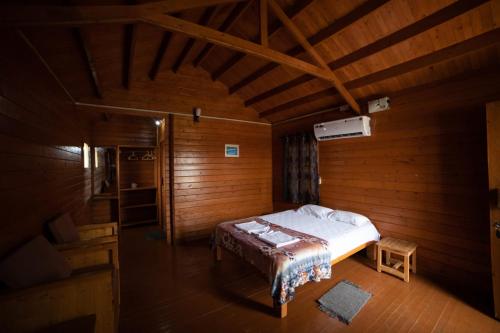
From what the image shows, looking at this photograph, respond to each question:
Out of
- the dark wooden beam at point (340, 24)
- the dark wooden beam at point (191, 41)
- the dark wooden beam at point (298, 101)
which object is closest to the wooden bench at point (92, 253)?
the dark wooden beam at point (191, 41)

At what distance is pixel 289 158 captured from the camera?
4527mm

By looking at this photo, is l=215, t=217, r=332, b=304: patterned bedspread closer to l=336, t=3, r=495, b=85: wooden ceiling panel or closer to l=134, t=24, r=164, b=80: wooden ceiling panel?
l=336, t=3, r=495, b=85: wooden ceiling panel

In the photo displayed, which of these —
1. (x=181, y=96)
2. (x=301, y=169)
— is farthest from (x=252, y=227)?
(x=181, y=96)

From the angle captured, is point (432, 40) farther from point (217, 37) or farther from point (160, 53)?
point (160, 53)

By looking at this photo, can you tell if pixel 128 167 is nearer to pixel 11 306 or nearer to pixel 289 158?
pixel 289 158

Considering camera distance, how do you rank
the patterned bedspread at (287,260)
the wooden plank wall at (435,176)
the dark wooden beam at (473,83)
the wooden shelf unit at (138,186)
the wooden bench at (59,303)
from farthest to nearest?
the wooden shelf unit at (138,186) → the wooden plank wall at (435,176) → the dark wooden beam at (473,83) → the patterned bedspread at (287,260) → the wooden bench at (59,303)

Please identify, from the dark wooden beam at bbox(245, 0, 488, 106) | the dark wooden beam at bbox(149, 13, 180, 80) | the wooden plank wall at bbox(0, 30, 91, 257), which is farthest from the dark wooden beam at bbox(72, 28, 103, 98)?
the dark wooden beam at bbox(245, 0, 488, 106)

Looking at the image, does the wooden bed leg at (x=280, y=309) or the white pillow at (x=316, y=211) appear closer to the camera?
the wooden bed leg at (x=280, y=309)

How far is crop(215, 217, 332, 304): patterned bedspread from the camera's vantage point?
77.5 inches

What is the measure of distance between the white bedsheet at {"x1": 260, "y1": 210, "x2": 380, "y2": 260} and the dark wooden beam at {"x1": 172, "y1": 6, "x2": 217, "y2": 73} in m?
2.85

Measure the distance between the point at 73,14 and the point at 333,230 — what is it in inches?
128

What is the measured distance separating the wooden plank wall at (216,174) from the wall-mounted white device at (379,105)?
2.38m

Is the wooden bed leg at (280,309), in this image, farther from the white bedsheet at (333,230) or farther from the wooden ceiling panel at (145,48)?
the wooden ceiling panel at (145,48)

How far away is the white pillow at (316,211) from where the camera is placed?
11.5 feet
